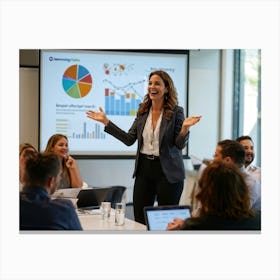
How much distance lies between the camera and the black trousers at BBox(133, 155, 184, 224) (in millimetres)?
4230

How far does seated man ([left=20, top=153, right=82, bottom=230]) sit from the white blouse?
2.15ft

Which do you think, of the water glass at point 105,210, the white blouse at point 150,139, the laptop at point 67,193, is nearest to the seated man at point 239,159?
the white blouse at point 150,139

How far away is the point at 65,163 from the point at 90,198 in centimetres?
32

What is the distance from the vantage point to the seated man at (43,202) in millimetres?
3809

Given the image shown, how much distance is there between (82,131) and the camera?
4.51m

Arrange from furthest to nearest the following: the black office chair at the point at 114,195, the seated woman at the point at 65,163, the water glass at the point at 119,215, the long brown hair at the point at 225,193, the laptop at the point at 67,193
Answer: the black office chair at the point at 114,195, the seated woman at the point at 65,163, the water glass at the point at 119,215, the laptop at the point at 67,193, the long brown hair at the point at 225,193

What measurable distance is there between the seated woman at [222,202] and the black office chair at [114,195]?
1.82 ft

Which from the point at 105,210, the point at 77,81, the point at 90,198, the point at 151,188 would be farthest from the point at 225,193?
the point at 77,81

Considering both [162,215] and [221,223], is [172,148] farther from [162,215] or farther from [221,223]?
[221,223]

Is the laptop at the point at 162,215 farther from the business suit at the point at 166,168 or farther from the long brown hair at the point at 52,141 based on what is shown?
the long brown hair at the point at 52,141

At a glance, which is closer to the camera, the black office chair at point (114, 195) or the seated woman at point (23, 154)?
the seated woman at point (23, 154)
